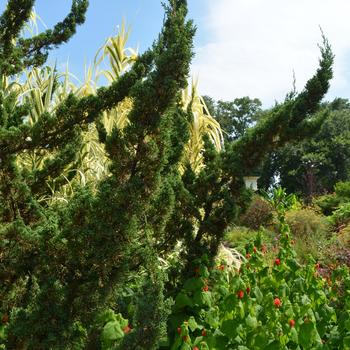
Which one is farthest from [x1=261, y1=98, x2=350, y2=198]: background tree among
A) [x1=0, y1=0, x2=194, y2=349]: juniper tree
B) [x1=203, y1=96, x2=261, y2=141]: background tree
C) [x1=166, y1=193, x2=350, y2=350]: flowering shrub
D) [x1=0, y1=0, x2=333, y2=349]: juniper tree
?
[x1=0, y1=0, x2=194, y2=349]: juniper tree

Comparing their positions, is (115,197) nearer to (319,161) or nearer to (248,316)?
(248,316)

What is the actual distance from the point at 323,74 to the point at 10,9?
1.92 metres

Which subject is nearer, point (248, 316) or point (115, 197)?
point (115, 197)

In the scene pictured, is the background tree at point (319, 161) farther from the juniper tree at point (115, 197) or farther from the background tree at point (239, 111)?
the juniper tree at point (115, 197)

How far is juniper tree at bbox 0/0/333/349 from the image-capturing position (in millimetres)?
2016

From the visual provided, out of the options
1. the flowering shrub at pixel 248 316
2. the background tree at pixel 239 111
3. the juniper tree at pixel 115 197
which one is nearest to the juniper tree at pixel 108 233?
the juniper tree at pixel 115 197

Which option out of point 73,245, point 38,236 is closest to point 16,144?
point 38,236

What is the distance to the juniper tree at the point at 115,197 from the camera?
2016 millimetres

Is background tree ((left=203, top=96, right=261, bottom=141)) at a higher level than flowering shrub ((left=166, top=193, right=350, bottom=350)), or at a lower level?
higher

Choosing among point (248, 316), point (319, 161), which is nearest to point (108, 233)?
point (248, 316)

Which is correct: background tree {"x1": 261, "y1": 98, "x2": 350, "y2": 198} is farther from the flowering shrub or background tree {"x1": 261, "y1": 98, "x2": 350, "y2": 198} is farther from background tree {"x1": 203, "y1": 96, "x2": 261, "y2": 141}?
the flowering shrub

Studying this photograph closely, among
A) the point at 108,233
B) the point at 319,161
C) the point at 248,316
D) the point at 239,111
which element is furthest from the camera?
the point at 239,111

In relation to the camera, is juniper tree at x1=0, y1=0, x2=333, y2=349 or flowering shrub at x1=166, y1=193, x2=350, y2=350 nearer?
juniper tree at x1=0, y1=0, x2=333, y2=349

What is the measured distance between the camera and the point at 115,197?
77.5 inches
